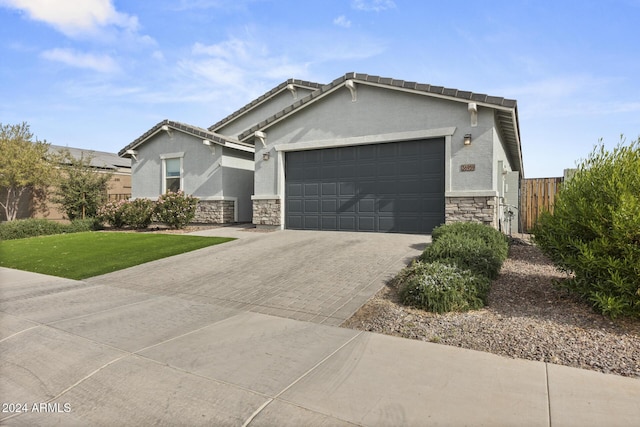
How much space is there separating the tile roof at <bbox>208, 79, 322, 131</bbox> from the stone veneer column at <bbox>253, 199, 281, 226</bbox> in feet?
26.1

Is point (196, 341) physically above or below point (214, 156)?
below

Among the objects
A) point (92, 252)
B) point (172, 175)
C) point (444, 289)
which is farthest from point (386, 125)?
point (172, 175)

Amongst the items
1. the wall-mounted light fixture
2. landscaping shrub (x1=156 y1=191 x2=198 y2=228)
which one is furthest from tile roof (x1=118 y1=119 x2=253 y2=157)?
landscaping shrub (x1=156 y1=191 x2=198 y2=228)

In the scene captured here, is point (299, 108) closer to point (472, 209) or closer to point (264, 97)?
point (472, 209)

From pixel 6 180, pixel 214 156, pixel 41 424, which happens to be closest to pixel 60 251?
pixel 214 156

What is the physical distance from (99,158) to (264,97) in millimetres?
15093

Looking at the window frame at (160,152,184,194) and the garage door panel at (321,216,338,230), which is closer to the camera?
the garage door panel at (321,216,338,230)

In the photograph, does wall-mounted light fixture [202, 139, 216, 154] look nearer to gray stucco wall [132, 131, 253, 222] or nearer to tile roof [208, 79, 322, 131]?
gray stucco wall [132, 131, 253, 222]

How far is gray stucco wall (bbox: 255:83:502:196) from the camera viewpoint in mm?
10766

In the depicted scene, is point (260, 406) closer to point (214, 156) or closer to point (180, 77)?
point (180, 77)

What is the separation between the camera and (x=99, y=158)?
26.8 meters

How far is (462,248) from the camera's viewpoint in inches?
258

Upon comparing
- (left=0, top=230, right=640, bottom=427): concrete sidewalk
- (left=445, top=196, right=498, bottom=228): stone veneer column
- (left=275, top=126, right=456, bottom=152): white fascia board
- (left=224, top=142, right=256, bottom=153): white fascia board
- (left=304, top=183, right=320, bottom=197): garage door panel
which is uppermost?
(left=224, top=142, right=256, bottom=153): white fascia board

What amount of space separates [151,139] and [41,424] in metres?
17.5
